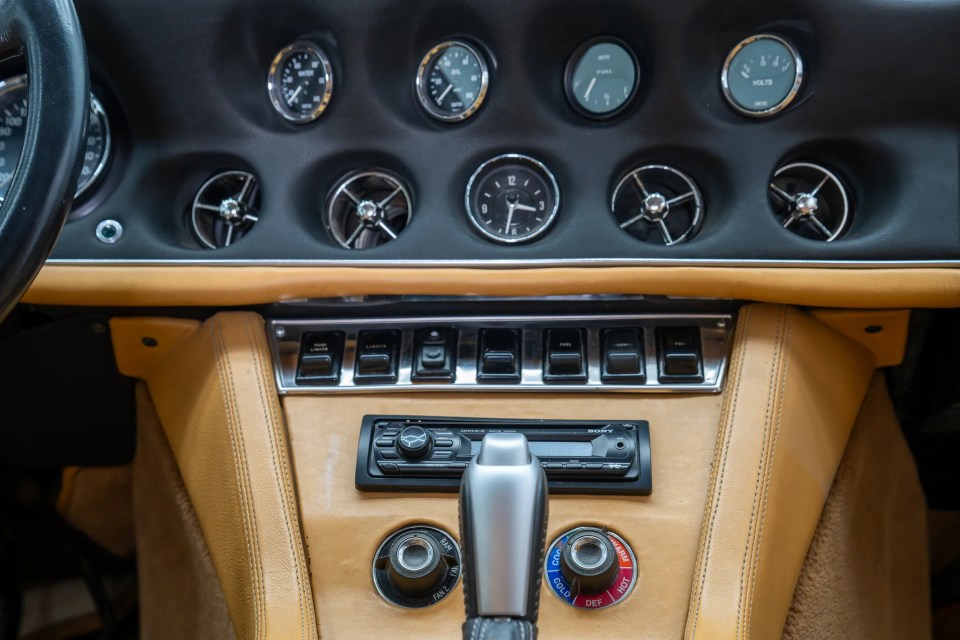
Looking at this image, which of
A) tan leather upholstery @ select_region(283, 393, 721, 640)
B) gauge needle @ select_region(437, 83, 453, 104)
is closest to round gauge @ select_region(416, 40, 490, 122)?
gauge needle @ select_region(437, 83, 453, 104)

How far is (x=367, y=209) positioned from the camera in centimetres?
155

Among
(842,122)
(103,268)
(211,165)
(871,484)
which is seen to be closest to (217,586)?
(103,268)

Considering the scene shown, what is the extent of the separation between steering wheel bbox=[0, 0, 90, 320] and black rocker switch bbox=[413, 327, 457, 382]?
0.55 meters

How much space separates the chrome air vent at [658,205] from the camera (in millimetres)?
1506

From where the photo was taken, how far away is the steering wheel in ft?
3.30

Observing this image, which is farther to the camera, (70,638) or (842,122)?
(70,638)

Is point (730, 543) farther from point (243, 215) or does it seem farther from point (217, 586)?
point (243, 215)

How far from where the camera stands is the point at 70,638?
2.02 m

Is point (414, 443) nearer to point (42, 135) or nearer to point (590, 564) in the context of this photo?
point (590, 564)

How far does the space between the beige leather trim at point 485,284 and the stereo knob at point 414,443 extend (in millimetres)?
230

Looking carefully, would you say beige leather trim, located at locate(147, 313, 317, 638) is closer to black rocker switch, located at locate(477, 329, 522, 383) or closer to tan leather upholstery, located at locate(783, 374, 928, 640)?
black rocker switch, located at locate(477, 329, 522, 383)

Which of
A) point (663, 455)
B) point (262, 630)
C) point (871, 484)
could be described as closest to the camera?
point (262, 630)

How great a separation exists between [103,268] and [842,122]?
117cm

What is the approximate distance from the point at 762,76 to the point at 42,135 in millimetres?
1032
